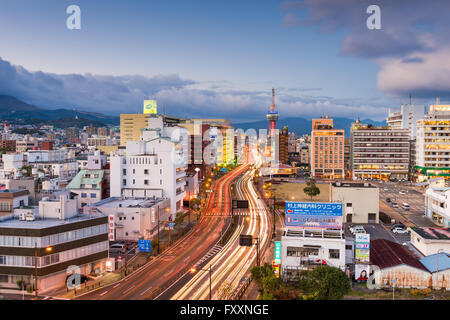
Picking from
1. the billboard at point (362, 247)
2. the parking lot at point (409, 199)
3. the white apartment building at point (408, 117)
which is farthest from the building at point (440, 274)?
the white apartment building at point (408, 117)

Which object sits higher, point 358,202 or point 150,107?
point 150,107

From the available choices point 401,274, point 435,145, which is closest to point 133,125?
point 435,145

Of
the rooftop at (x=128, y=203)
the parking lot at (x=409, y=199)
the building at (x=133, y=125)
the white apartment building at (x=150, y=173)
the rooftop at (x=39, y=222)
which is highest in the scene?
the building at (x=133, y=125)

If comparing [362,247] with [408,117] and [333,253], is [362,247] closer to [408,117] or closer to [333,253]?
[333,253]

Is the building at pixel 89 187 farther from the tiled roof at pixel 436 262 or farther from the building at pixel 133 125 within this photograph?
the building at pixel 133 125

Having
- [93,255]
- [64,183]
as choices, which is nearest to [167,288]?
[93,255]
